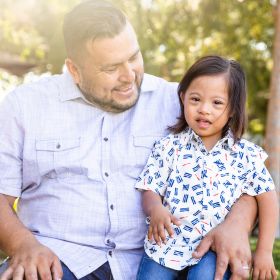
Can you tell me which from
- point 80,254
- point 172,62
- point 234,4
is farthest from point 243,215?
point 172,62

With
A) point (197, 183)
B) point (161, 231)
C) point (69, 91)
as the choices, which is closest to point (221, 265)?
point (161, 231)

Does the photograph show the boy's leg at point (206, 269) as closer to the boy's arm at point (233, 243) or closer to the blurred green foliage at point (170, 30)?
the boy's arm at point (233, 243)

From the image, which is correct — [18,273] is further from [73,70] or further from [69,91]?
[73,70]

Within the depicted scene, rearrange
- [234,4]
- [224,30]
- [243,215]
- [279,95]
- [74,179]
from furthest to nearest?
[224,30], [234,4], [279,95], [74,179], [243,215]

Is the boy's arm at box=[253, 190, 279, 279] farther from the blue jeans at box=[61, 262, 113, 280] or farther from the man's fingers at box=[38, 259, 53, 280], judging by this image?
the man's fingers at box=[38, 259, 53, 280]

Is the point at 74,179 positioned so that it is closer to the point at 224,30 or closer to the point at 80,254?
the point at 80,254

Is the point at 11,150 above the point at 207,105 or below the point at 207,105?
below

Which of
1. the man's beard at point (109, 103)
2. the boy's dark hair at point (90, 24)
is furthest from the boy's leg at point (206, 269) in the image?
the boy's dark hair at point (90, 24)

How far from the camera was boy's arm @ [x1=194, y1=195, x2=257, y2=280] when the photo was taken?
2.85 meters

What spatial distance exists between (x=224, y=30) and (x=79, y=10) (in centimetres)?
732

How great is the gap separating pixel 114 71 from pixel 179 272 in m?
1.04

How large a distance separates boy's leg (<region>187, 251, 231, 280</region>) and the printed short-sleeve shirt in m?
0.05

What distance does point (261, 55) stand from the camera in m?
12.4

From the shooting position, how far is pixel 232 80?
309 centimetres
